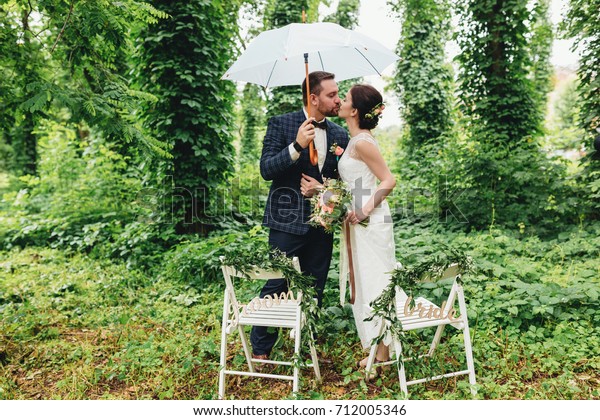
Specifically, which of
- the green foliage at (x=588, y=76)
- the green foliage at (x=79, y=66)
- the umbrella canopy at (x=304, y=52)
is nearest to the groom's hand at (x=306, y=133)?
the umbrella canopy at (x=304, y=52)

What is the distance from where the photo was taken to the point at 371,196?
3393 mm

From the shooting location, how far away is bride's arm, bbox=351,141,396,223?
3303mm

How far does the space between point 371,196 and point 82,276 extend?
4904 mm

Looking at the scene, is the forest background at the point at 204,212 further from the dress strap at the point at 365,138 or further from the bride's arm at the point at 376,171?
the dress strap at the point at 365,138

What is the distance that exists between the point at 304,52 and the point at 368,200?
124 centimetres

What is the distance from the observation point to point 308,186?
3.47m

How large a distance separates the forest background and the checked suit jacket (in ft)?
2.97

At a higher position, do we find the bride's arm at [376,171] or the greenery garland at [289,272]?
the bride's arm at [376,171]

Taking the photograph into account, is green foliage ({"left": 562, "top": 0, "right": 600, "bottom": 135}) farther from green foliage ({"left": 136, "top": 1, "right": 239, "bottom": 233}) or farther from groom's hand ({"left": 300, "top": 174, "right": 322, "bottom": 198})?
green foliage ({"left": 136, "top": 1, "right": 239, "bottom": 233})

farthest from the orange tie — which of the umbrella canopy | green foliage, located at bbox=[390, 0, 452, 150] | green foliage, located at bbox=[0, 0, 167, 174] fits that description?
green foliage, located at bbox=[390, 0, 452, 150]

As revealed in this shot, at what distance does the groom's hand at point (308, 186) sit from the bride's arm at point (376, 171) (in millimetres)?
416

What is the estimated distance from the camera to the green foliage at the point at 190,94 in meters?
6.68

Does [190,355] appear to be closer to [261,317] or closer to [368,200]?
[261,317]
